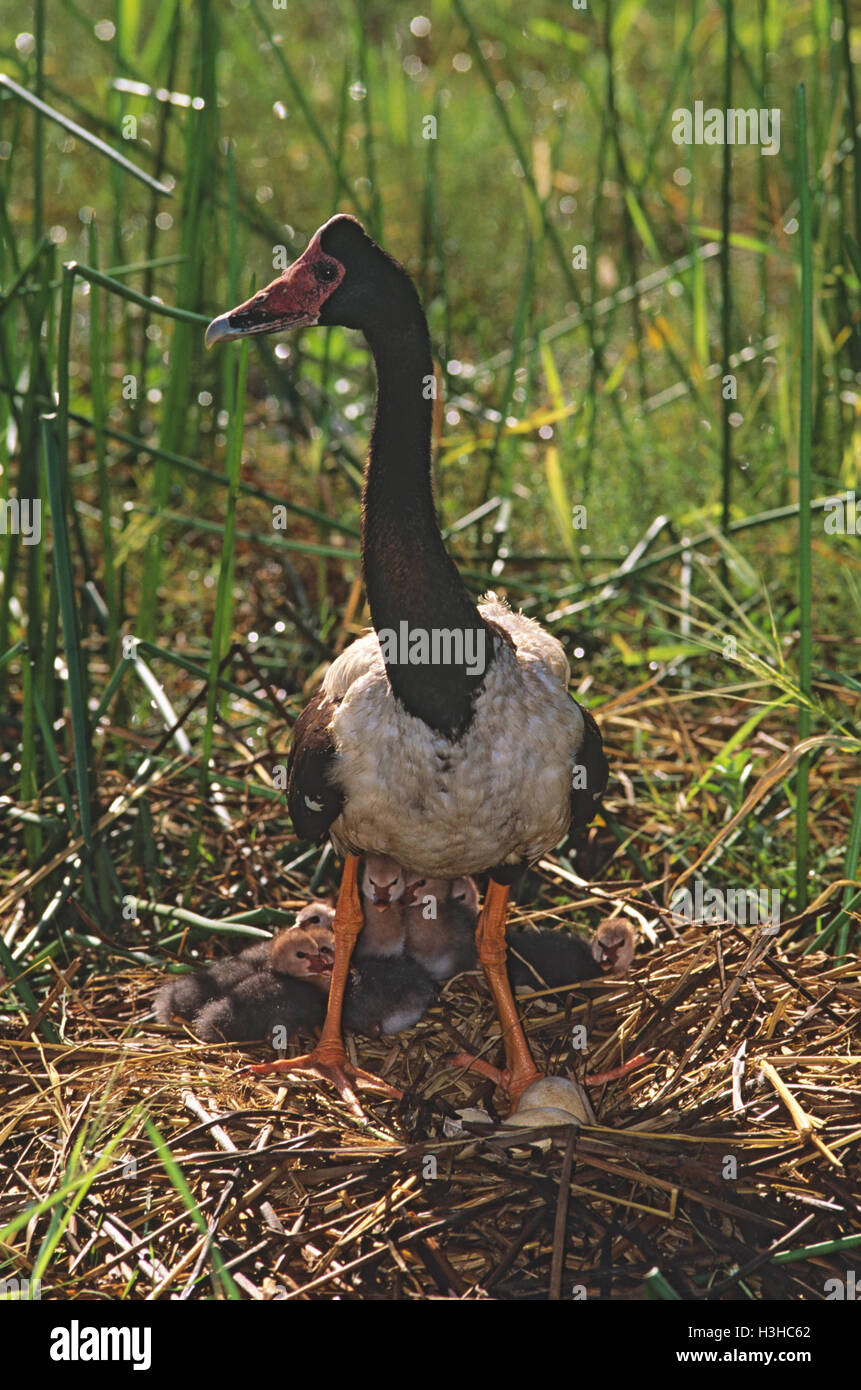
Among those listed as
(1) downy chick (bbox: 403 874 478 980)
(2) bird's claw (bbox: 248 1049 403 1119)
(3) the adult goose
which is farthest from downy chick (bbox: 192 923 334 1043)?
(3) the adult goose

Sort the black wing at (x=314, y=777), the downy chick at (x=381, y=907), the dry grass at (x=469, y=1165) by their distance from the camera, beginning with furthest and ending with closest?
the downy chick at (x=381, y=907) < the black wing at (x=314, y=777) < the dry grass at (x=469, y=1165)

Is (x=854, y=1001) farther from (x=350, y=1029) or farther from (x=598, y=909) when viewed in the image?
(x=350, y=1029)

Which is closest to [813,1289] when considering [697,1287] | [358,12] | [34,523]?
[697,1287]

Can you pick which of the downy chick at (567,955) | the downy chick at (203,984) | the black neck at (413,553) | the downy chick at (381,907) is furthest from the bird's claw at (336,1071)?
the black neck at (413,553)

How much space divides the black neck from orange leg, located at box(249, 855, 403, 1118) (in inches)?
27.7

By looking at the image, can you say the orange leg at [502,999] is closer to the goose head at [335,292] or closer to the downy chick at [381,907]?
the downy chick at [381,907]

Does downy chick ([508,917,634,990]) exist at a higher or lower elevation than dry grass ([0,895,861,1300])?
higher

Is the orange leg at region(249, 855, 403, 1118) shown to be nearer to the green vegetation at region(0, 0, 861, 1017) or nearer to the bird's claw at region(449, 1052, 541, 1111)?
the bird's claw at region(449, 1052, 541, 1111)

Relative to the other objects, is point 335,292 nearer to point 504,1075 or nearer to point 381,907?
point 381,907

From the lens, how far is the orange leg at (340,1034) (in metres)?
→ 3.64

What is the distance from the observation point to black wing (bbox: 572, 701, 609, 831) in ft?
11.6

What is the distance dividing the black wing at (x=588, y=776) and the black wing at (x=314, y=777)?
61 cm

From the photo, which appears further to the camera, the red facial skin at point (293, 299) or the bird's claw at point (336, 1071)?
the bird's claw at point (336, 1071)

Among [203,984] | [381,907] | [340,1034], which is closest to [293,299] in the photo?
[381,907]
